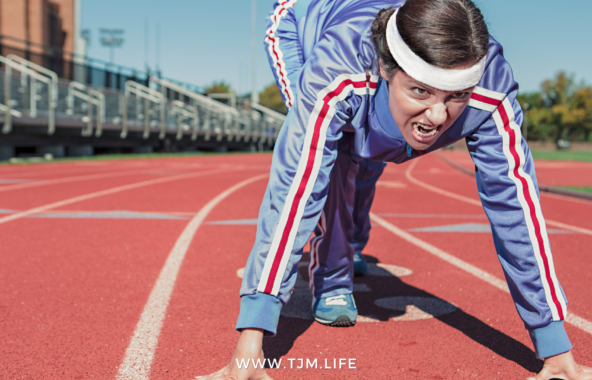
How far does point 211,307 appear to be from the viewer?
10.5 feet

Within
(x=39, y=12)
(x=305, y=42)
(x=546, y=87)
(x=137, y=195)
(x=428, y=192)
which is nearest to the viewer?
(x=305, y=42)

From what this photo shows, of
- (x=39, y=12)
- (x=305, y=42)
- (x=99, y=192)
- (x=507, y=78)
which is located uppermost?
(x=39, y=12)

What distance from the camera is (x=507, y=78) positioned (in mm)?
2135

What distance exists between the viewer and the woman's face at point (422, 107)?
6.50 feet

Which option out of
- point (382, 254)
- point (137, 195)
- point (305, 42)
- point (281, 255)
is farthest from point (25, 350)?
point (137, 195)

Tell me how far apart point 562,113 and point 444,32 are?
312 feet

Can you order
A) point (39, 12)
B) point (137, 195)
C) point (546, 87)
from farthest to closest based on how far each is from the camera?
point (546, 87) → point (39, 12) → point (137, 195)

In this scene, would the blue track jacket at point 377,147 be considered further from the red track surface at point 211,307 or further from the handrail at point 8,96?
the handrail at point 8,96

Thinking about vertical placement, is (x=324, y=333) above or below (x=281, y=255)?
below

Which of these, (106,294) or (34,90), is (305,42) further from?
(34,90)

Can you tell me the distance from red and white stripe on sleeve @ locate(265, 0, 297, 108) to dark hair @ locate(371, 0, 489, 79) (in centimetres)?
119

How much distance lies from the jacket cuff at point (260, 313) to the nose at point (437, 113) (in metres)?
0.88

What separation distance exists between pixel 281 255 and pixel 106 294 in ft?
5.92

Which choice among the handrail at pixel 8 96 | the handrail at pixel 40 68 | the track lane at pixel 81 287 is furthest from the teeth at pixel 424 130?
the handrail at pixel 40 68
